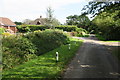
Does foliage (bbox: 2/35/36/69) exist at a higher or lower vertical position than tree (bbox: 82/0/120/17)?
lower

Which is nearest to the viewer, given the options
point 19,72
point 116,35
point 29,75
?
point 29,75

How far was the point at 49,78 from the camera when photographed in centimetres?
594

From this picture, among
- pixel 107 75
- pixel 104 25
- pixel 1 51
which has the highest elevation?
pixel 104 25

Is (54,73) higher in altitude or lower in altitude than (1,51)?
lower

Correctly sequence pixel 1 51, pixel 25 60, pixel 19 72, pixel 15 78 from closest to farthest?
pixel 15 78, pixel 19 72, pixel 1 51, pixel 25 60

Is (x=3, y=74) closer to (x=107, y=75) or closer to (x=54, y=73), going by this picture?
(x=54, y=73)

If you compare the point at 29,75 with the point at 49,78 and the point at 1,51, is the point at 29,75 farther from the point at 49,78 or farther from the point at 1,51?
the point at 1,51

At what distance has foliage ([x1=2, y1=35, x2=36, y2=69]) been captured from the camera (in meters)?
7.70

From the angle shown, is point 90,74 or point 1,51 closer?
point 90,74

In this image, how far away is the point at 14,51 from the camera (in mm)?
8766

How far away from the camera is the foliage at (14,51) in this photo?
770cm

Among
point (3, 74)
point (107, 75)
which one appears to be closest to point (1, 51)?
point (3, 74)

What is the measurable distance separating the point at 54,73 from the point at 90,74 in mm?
1864

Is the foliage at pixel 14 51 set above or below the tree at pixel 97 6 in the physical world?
below
